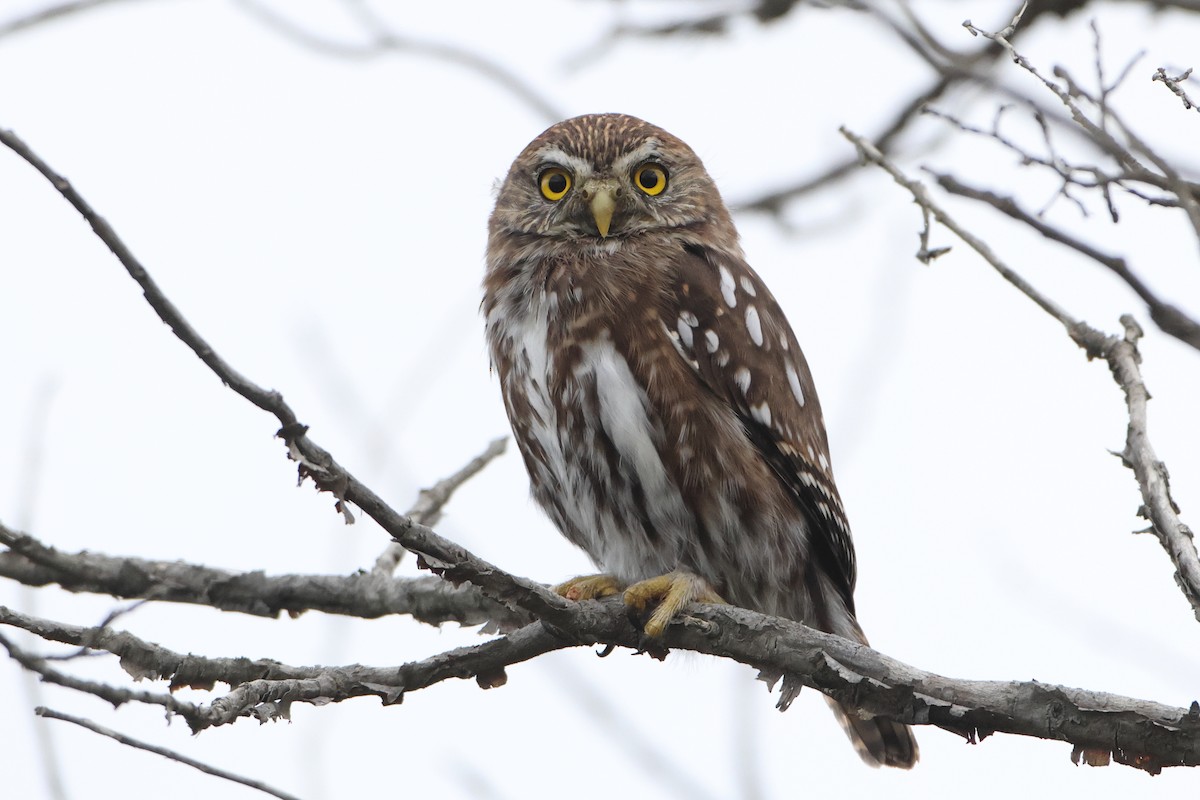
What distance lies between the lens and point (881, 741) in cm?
529

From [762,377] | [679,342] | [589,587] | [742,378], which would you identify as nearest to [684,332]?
[679,342]

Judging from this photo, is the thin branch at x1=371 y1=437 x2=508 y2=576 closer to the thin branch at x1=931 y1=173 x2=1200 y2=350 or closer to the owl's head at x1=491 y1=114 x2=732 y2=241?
the owl's head at x1=491 y1=114 x2=732 y2=241

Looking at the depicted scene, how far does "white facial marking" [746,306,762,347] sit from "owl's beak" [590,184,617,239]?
68cm

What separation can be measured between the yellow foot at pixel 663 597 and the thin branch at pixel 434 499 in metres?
1.02

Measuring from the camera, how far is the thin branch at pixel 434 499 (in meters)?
4.76

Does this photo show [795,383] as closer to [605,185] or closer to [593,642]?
[605,185]

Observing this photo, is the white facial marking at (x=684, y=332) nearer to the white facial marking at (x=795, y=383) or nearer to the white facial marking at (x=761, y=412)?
the white facial marking at (x=761, y=412)

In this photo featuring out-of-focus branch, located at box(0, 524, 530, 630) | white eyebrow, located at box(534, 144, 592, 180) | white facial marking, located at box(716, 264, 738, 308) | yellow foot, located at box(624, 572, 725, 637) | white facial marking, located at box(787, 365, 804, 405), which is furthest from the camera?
white eyebrow, located at box(534, 144, 592, 180)

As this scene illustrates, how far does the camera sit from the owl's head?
527 cm

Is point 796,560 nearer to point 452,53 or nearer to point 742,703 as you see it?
point 742,703

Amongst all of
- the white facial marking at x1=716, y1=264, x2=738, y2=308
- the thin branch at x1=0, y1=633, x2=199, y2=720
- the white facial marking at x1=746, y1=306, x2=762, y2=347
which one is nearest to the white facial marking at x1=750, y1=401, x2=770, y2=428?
the white facial marking at x1=746, y1=306, x2=762, y2=347

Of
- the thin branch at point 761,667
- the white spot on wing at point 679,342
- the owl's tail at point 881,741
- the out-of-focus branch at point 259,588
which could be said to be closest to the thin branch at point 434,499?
the out-of-focus branch at point 259,588

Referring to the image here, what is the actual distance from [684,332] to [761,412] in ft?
1.42

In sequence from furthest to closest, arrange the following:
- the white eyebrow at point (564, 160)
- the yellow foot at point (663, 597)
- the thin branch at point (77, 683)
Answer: the white eyebrow at point (564, 160) < the yellow foot at point (663, 597) < the thin branch at point (77, 683)
